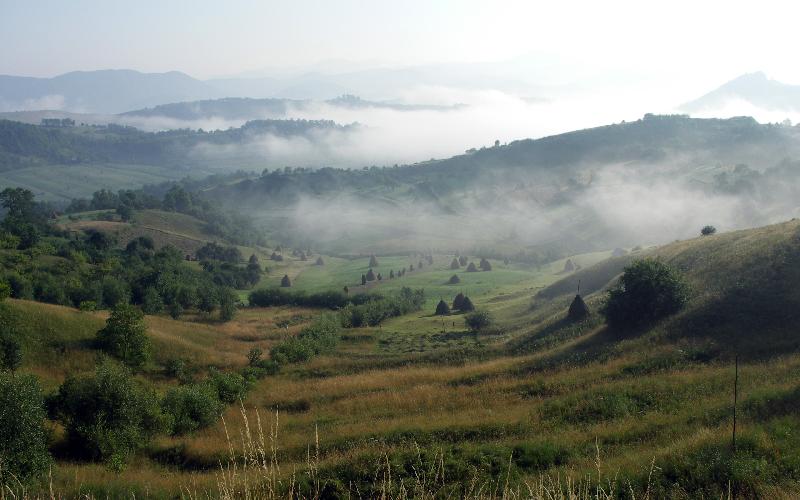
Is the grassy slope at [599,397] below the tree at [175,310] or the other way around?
the other way around

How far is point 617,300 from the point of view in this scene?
3794cm

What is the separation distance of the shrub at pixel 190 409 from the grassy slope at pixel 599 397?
1.20 m

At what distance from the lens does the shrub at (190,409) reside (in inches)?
1017

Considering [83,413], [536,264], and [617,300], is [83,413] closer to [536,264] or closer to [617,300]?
[617,300]

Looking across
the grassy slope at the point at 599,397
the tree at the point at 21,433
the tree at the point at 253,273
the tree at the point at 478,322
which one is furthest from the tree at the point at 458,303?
the tree at the point at 253,273

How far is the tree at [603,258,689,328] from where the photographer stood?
3581cm

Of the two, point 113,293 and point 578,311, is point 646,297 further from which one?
point 113,293

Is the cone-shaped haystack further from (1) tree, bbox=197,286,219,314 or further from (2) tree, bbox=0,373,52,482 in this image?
(1) tree, bbox=197,286,219,314

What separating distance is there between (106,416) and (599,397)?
69.3ft

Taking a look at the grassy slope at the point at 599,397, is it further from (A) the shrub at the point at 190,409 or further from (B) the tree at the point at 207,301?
(B) the tree at the point at 207,301

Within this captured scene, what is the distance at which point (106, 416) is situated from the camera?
22.6m

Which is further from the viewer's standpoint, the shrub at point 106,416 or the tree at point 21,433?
the shrub at point 106,416

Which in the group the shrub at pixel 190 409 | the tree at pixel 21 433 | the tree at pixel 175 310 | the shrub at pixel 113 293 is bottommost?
the tree at pixel 175 310

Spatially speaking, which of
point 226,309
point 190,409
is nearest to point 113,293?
point 226,309
